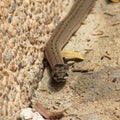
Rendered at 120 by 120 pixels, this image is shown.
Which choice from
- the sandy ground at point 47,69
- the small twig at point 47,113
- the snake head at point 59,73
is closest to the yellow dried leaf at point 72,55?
the sandy ground at point 47,69

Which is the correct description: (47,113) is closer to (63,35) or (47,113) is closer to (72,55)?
(72,55)

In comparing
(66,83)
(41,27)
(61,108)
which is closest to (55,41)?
(41,27)

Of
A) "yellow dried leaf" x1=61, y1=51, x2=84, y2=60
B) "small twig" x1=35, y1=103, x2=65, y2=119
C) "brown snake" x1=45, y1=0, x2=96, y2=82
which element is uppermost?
"brown snake" x1=45, y1=0, x2=96, y2=82

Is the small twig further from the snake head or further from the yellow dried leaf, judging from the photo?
the yellow dried leaf

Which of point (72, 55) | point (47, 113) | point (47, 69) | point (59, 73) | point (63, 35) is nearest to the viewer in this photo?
point (47, 113)

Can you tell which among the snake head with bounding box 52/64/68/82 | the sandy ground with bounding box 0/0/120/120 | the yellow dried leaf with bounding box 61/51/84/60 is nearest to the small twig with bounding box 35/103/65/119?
the sandy ground with bounding box 0/0/120/120

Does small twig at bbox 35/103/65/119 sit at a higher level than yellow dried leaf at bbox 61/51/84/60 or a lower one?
lower

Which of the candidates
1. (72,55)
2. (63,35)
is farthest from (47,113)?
(63,35)
